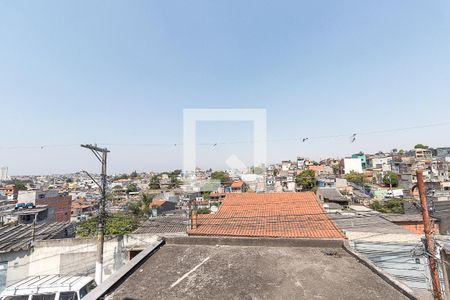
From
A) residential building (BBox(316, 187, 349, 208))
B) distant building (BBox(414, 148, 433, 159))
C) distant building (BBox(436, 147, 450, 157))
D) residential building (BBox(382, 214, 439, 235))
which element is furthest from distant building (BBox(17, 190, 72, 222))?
distant building (BBox(436, 147, 450, 157))

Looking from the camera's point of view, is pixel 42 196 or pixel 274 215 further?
pixel 42 196

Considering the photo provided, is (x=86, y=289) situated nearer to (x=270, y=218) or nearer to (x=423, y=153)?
(x=270, y=218)

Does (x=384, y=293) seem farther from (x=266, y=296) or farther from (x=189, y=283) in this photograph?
(x=189, y=283)

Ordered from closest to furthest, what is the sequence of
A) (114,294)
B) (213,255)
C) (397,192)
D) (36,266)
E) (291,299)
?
(291,299) → (114,294) → (213,255) → (36,266) → (397,192)

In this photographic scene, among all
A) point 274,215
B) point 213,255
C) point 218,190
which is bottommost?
point 218,190

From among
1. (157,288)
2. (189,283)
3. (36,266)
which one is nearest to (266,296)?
(189,283)

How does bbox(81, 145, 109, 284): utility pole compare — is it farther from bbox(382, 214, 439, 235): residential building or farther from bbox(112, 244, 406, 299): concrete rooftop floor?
bbox(382, 214, 439, 235): residential building

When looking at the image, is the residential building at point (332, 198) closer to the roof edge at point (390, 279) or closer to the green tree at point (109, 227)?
the green tree at point (109, 227)
